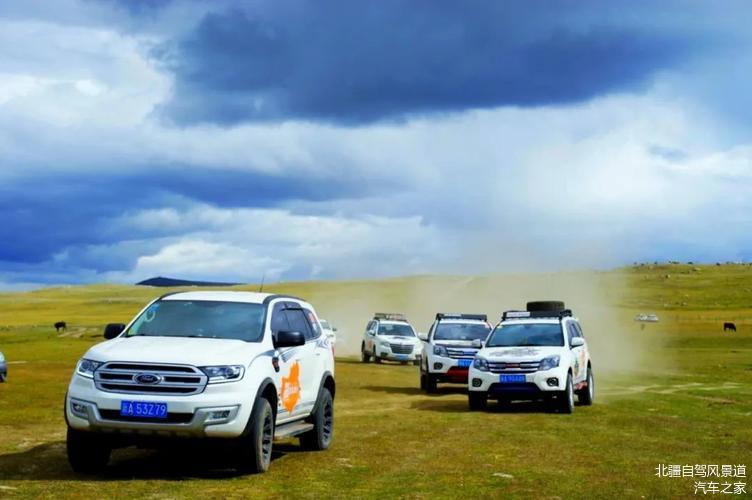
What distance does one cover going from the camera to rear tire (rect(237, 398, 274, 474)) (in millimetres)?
10398

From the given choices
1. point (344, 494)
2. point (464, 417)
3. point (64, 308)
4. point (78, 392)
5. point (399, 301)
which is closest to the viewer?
point (344, 494)

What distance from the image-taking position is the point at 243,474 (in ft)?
35.3

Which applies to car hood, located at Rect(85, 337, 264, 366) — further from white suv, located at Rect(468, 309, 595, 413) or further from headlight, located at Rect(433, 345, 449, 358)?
headlight, located at Rect(433, 345, 449, 358)

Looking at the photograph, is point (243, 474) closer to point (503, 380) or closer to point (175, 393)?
point (175, 393)

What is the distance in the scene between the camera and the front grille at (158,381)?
33.1 feet

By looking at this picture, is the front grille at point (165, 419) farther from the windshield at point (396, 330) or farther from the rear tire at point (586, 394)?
the windshield at point (396, 330)

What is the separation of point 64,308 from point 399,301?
7178cm

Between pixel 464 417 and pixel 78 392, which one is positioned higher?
pixel 78 392

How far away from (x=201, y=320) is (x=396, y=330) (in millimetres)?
31050

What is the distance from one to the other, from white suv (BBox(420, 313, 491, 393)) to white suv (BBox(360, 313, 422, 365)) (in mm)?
14821

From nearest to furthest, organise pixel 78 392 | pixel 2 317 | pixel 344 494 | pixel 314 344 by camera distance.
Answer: pixel 344 494
pixel 78 392
pixel 314 344
pixel 2 317

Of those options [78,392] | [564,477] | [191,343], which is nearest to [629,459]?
[564,477]

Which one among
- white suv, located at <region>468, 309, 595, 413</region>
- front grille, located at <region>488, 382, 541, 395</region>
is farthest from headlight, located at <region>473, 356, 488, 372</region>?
front grille, located at <region>488, 382, 541, 395</region>

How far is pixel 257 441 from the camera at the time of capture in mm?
10477
